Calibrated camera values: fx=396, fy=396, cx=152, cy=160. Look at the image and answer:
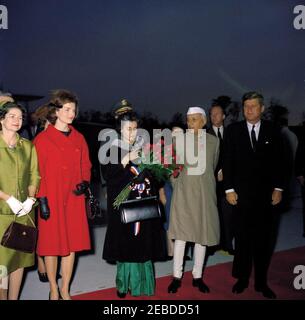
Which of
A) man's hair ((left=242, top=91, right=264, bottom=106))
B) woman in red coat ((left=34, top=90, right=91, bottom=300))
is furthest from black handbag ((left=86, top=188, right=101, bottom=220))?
man's hair ((left=242, top=91, right=264, bottom=106))

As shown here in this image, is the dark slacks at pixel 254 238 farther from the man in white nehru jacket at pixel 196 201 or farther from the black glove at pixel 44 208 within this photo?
the black glove at pixel 44 208

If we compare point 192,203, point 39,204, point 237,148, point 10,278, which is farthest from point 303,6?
point 10,278

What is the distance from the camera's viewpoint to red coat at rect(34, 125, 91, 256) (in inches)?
129

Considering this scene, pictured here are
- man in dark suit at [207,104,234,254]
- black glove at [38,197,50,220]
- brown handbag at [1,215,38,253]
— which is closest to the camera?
brown handbag at [1,215,38,253]

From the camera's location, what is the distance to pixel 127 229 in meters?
3.53

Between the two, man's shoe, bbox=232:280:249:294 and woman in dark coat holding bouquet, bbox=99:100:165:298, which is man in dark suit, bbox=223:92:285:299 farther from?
woman in dark coat holding bouquet, bbox=99:100:165:298

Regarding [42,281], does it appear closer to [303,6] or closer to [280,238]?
[280,238]

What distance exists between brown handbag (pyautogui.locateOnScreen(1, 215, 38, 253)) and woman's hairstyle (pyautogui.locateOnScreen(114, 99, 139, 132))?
1159 millimetres

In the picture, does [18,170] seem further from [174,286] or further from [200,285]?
[200,285]

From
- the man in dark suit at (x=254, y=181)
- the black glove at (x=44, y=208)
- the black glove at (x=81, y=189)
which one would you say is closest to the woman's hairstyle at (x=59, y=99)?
the black glove at (x=81, y=189)

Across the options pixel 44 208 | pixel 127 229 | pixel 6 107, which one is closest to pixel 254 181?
pixel 127 229

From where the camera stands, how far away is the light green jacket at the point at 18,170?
3.03 metres

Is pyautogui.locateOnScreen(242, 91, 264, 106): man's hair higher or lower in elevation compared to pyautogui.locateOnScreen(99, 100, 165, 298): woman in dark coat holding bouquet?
higher

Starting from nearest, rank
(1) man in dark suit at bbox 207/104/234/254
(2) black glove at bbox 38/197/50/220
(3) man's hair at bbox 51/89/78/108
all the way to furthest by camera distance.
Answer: (2) black glove at bbox 38/197/50/220
(3) man's hair at bbox 51/89/78/108
(1) man in dark suit at bbox 207/104/234/254
